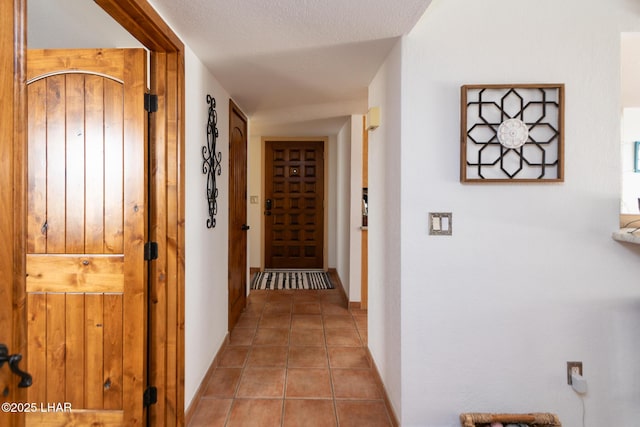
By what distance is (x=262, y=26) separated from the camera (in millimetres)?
1782

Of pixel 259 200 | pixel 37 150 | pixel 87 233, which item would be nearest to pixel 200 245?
pixel 87 233

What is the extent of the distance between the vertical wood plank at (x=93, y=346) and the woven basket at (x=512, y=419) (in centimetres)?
188

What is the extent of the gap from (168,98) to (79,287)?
1078 mm

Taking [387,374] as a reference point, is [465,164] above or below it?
above

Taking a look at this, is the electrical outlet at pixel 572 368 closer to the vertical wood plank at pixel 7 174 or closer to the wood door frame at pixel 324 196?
the vertical wood plank at pixel 7 174

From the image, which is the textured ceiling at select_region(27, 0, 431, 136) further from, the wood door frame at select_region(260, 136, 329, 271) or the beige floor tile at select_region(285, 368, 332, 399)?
the wood door frame at select_region(260, 136, 329, 271)

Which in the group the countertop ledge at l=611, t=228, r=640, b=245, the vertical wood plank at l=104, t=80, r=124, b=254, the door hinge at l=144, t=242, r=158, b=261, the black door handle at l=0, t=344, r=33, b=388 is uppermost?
the vertical wood plank at l=104, t=80, r=124, b=254

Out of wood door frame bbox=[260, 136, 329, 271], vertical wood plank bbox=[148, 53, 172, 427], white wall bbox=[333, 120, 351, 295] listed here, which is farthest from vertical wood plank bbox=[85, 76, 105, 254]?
wood door frame bbox=[260, 136, 329, 271]

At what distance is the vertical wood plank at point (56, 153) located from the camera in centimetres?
177

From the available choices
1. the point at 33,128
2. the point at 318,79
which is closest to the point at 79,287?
the point at 33,128

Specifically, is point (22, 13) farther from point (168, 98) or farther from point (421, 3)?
point (421, 3)

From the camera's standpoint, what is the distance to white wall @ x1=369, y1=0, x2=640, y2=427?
1799mm

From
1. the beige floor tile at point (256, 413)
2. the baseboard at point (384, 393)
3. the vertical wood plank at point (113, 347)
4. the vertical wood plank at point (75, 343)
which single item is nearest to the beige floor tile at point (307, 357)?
the baseboard at point (384, 393)

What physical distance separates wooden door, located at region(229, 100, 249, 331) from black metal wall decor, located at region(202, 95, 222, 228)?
61cm
